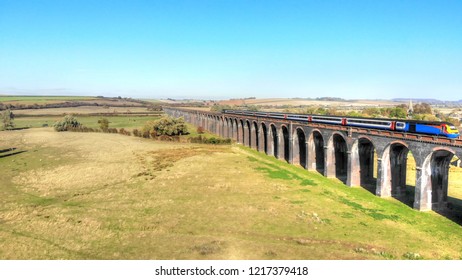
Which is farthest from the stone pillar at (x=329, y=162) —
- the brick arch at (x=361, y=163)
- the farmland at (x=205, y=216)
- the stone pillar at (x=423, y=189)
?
the stone pillar at (x=423, y=189)

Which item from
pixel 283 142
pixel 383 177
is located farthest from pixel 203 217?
pixel 283 142

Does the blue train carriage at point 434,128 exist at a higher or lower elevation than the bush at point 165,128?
higher

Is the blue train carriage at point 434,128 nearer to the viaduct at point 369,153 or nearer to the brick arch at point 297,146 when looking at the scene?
the viaduct at point 369,153

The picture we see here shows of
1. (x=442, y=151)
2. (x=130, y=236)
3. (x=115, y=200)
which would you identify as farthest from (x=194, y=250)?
(x=442, y=151)

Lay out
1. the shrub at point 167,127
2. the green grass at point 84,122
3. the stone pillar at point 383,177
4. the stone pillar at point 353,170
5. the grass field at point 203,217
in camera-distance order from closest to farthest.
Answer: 1. the grass field at point 203,217
2. the stone pillar at point 383,177
3. the stone pillar at point 353,170
4. the shrub at point 167,127
5. the green grass at point 84,122

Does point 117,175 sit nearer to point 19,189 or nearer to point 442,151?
point 19,189

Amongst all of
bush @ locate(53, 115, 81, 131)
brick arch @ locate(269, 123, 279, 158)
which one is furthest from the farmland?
bush @ locate(53, 115, 81, 131)

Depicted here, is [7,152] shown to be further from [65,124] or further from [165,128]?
[65,124]

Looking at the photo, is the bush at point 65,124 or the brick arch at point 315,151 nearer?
the brick arch at point 315,151
